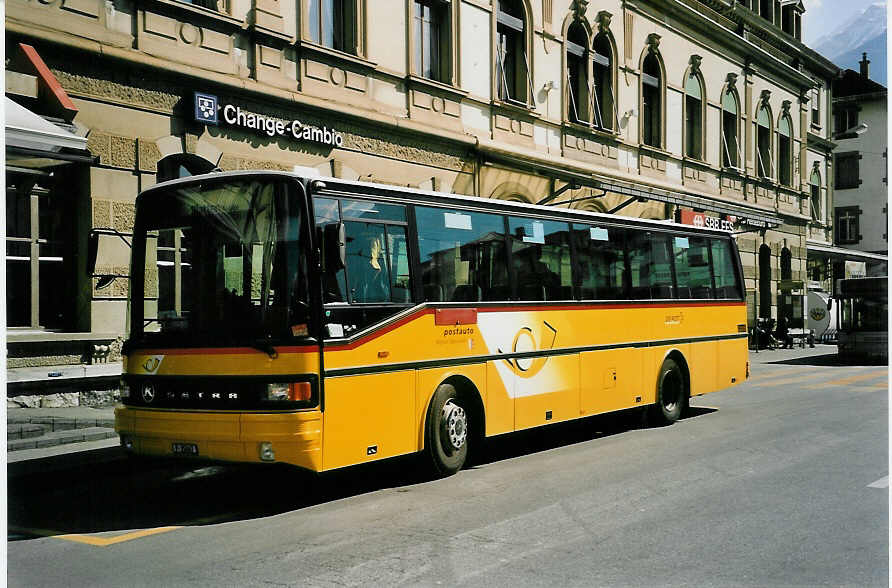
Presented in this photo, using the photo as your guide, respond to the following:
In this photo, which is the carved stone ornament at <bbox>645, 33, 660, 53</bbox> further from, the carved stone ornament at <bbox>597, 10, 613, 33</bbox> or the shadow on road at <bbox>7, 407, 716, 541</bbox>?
the shadow on road at <bbox>7, 407, 716, 541</bbox>

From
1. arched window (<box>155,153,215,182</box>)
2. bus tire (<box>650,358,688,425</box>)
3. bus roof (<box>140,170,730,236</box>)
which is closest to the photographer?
bus roof (<box>140,170,730,236</box>)

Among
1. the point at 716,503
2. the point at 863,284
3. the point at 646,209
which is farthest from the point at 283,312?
the point at 863,284

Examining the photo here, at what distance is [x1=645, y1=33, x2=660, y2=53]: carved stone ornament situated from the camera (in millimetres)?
28317

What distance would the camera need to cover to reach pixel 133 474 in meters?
9.52

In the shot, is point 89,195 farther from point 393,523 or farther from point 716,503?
point 716,503

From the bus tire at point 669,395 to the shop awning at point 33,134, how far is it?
8.55 meters

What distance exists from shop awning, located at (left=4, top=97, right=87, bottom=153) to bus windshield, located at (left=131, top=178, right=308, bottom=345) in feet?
9.93

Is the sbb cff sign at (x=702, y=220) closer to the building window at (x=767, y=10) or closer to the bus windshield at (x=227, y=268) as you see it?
the building window at (x=767, y=10)

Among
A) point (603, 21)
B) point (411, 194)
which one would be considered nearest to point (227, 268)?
point (411, 194)

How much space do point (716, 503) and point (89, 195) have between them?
9768 millimetres

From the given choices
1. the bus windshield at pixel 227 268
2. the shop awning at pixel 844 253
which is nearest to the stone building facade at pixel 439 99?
the bus windshield at pixel 227 268

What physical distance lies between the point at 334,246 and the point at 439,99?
12.5 m

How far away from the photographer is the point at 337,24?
57.7 ft

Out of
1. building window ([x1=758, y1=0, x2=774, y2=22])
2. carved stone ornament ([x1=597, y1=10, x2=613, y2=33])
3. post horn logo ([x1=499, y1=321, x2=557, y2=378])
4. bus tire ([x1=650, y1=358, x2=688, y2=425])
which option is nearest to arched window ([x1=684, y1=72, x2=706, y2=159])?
carved stone ornament ([x1=597, y1=10, x2=613, y2=33])
